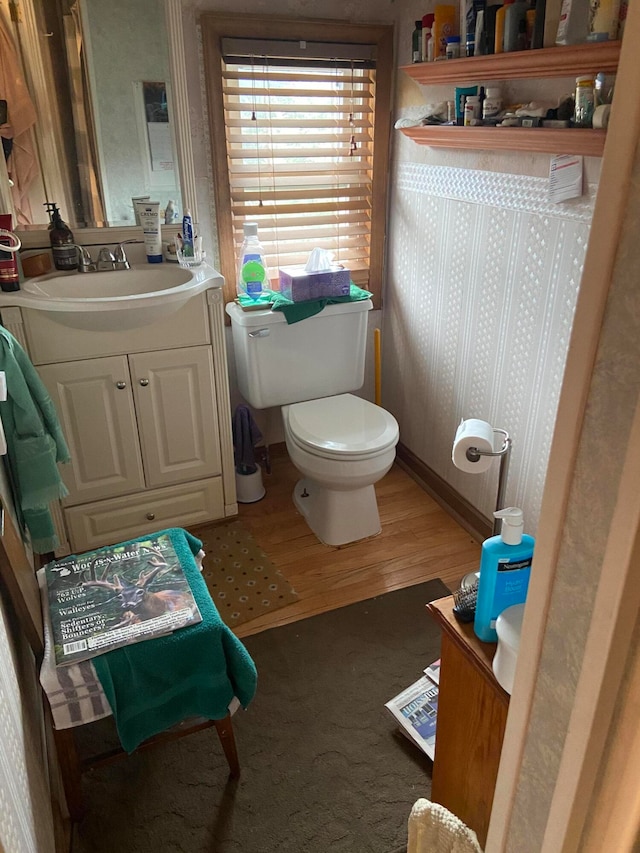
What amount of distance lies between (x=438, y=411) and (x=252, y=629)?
110 centimetres

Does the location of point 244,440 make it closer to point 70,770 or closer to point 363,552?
point 363,552

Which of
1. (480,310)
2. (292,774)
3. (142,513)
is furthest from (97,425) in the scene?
(480,310)

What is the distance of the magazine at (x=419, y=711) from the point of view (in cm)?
161

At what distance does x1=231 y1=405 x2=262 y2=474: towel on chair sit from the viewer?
256cm

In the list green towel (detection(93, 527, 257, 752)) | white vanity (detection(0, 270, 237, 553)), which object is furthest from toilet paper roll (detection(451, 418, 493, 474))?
white vanity (detection(0, 270, 237, 553))

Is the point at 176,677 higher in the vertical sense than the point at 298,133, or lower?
lower

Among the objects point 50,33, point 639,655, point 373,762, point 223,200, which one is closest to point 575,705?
point 639,655

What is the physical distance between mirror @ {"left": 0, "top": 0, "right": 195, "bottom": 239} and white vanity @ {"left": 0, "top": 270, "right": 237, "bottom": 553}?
0.30 metres

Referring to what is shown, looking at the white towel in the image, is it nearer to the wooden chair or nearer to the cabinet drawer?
the wooden chair

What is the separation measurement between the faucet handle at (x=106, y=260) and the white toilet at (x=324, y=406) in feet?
1.42

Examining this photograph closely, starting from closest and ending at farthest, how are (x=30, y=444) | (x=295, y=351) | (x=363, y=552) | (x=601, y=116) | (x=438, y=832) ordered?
(x=438, y=832), (x=601, y=116), (x=30, y=444), (x=363, y=552), (x=295, y=351)

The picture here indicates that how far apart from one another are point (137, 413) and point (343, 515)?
0.79 meters

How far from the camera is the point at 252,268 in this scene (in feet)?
7.95

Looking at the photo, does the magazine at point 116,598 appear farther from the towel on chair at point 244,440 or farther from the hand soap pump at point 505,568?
the towel on chair at point 244,440
